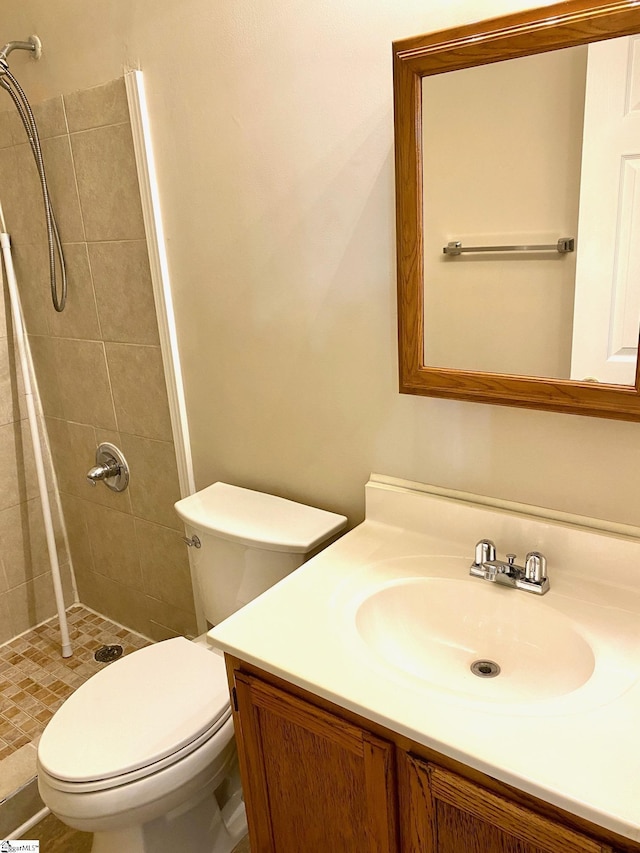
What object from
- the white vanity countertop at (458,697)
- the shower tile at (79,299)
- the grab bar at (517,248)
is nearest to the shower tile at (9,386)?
the shower tile at (79,299)

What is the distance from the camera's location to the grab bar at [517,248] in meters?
1.09

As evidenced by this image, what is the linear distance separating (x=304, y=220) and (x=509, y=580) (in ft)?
2.78

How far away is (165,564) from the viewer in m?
2.12

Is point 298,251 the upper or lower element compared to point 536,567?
upper

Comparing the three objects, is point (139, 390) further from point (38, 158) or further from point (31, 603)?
point (31, 603)

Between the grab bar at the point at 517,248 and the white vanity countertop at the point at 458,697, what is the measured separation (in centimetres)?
50

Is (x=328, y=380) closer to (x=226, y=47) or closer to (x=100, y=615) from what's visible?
(x=226, y=47)

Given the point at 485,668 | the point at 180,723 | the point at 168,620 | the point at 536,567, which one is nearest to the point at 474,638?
the point at 485,668

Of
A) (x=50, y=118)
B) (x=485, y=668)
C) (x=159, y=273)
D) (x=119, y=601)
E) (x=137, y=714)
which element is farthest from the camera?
(x=119, y=601)

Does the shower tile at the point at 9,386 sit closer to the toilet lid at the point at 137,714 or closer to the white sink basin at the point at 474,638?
the toilet lid at the point at 137,714

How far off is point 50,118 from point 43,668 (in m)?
1.75

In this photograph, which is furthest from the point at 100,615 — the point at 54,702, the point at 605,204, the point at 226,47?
the point at 605,204

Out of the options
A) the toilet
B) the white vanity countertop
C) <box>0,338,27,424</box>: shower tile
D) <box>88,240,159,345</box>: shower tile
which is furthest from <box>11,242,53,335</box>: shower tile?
the white vanity countertop

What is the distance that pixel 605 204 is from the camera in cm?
104
